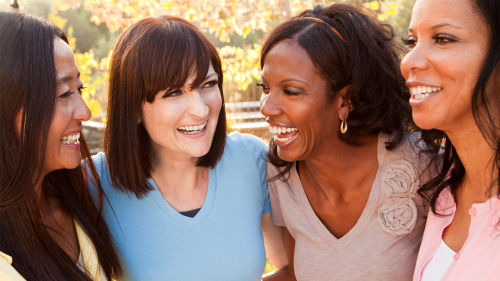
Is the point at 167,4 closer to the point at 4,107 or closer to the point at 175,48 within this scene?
the point at 175,48

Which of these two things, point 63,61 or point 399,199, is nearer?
point 63,61

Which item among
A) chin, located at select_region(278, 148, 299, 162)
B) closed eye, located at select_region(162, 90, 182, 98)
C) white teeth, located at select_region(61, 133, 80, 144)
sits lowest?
chin, located at select_region(278, 148, 299, 162)

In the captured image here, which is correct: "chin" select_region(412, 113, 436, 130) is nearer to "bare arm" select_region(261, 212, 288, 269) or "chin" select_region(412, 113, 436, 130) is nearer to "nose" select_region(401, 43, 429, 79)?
"nose" select_region(401, 43, 429, 79)

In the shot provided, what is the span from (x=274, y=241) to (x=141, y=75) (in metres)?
1.39

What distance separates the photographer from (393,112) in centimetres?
244

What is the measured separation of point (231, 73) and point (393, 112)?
3.82 metres

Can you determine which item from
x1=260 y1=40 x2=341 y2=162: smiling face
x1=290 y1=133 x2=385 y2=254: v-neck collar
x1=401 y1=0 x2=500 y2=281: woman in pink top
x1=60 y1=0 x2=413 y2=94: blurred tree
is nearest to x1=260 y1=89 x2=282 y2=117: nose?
x1=260 y1=40 x2=341 y2=162: smiling face

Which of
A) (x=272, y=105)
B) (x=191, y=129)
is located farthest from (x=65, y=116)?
→ (x=272, y=105)

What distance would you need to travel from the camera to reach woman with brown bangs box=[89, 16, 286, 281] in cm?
226

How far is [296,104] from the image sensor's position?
2324 millimetres

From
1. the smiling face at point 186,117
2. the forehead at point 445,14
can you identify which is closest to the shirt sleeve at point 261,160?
the smiling face at point 186,117

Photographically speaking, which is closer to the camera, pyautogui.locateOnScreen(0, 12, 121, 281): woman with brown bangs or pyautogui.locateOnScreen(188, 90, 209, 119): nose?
pyautogui.locateOnScreen(0, 12, 121, 281): woman with brown bangs

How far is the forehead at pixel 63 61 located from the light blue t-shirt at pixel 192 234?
0.71 metres

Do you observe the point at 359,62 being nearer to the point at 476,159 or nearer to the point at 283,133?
the point at 283,133
